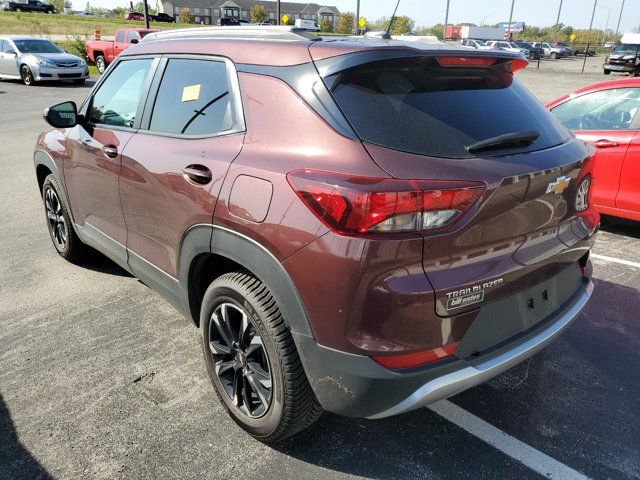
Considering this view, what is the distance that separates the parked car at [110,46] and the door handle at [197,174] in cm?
2093

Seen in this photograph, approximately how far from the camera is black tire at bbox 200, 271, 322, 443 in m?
2.17

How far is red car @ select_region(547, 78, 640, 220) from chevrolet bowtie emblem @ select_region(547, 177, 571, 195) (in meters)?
3.09

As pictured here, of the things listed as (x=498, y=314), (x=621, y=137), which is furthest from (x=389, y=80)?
(x=621, y=137)

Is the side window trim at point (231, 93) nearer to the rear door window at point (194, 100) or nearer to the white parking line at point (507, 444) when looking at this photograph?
the rear door window at point (194, 100)

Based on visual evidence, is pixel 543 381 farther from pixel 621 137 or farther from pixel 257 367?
pixel 621 137

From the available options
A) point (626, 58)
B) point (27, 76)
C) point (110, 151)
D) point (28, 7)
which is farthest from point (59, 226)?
point (28, 7)

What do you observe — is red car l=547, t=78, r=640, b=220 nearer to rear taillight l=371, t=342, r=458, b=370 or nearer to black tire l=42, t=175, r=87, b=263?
rear taillight l=371, t=342, r=458, b=370

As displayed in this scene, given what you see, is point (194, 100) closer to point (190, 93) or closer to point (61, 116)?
point (190, 93)

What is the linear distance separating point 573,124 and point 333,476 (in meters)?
4.78

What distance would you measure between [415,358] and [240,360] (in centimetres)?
94

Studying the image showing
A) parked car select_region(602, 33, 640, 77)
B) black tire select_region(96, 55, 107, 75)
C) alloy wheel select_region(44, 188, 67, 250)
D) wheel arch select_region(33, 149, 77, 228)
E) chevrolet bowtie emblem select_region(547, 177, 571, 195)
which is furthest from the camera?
parked car select_region(602, 33, 640, 77)

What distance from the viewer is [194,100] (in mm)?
2719

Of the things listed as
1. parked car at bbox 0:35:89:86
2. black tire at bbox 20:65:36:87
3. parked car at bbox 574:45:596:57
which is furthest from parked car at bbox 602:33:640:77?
parked car at bbox 574:45:596:57

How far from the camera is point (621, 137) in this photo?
197 inches
